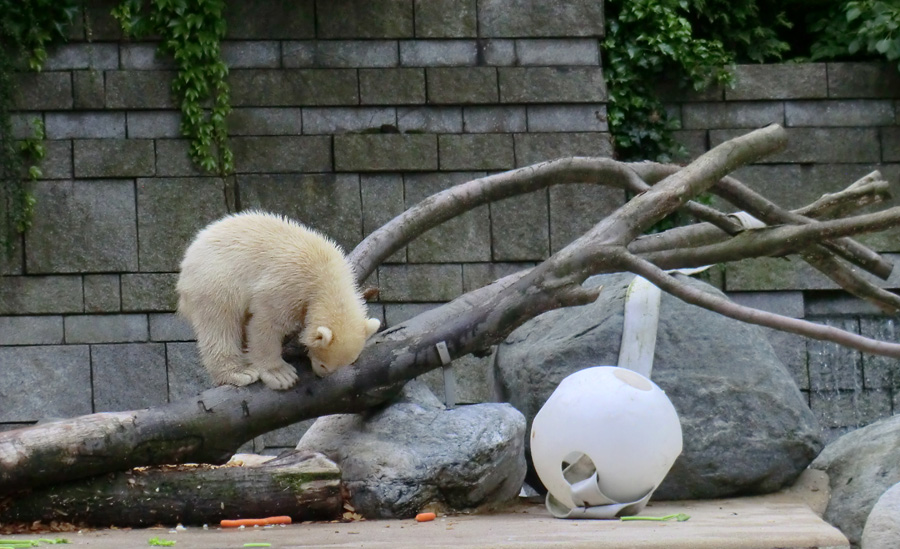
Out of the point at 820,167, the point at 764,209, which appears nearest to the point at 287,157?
the point at 764,209

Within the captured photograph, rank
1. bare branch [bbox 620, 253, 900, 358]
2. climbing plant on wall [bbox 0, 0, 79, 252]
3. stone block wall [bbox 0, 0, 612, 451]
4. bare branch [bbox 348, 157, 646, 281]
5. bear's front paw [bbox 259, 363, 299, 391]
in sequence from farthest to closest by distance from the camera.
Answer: stone block wall [bbox 0, 0, 612, 451]
climbing plant on wall [bbox 0, 0, 79, 252]
bare branch [bbox 348, 157, 646, 281]
bear's front paw [bbox 259, 363, 299, 391]
bare branch [bbox 620, 253, 900, 358]

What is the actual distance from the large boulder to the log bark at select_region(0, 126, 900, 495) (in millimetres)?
425

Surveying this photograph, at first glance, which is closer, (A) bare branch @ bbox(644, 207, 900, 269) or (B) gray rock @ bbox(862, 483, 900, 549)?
(B) gray rock @ bbox(862, 483, 900, 549)

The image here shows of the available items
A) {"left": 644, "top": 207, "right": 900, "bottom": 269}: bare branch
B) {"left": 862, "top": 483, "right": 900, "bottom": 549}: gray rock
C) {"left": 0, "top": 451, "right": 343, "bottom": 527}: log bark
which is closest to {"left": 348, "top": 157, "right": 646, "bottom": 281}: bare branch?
{"left": 644, "top": 207, "right": 900, "bottom": 269}: bare branch

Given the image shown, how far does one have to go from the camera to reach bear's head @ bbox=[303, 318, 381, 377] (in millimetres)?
4270

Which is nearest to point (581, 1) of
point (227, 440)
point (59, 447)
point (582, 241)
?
point (582, 241)

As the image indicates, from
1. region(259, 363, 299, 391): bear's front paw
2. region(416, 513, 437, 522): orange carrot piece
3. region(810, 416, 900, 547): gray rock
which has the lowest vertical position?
region(810, 416, 900, 547): gray rock

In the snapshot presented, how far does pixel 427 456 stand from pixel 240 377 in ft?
2.79

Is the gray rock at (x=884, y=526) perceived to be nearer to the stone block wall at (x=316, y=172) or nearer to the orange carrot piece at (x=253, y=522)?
the orange carrot piece at (x=253, y=522)

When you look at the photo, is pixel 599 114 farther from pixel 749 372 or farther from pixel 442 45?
pixel 749 372

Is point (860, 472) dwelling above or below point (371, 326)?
below

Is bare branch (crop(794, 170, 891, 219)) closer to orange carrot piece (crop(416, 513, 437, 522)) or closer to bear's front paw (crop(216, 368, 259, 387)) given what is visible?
orange carrot piece (crop(416, 513, 437, 522))

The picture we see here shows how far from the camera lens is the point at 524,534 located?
149 inches

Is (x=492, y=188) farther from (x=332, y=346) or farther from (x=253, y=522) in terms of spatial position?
(x=253, y=522)
